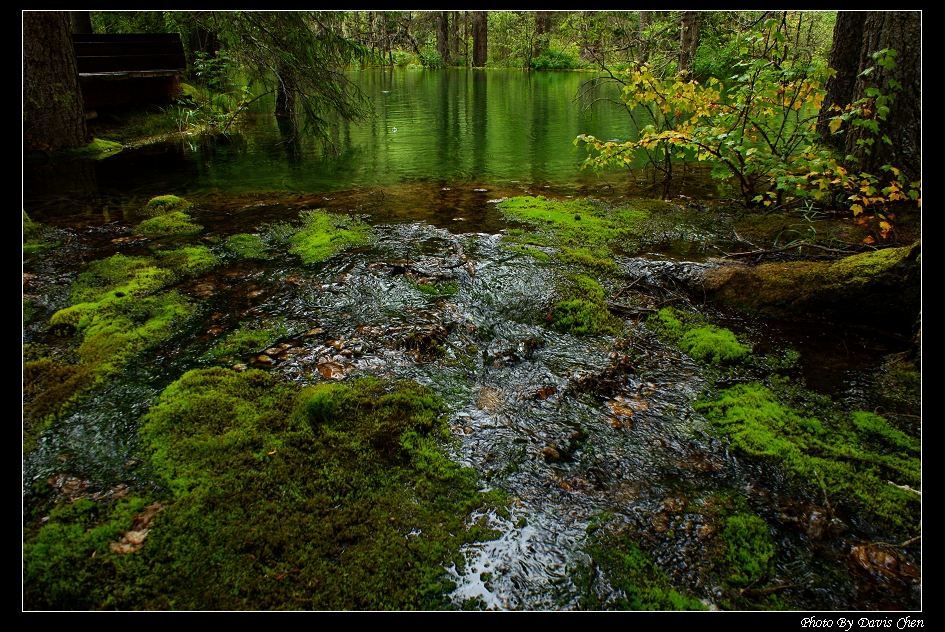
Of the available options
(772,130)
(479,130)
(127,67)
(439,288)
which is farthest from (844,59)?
(127,67)

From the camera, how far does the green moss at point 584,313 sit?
4.11m

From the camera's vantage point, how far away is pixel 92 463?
2586mm

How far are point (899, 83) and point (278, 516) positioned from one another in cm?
707

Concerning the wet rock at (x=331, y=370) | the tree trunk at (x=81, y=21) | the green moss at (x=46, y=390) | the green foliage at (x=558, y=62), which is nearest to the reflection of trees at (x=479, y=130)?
the wet rock at (x=331, y=370)

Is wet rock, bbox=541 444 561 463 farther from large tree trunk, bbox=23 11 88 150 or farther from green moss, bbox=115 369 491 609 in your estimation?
large tree trunk, bbox=23 11 88 150

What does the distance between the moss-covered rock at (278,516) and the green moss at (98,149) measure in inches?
397

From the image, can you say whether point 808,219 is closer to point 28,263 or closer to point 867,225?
point 867,225

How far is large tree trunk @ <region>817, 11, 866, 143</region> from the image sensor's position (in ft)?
24.8

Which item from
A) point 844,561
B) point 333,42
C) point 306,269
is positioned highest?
point 333,42

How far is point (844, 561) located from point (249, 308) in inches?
170

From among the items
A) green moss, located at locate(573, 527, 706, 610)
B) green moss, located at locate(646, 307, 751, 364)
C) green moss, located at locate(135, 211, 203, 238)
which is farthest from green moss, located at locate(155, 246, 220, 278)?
green moss, located at locate(573, 527, 706, 610)

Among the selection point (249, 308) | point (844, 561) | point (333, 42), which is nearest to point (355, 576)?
point (844, 561)

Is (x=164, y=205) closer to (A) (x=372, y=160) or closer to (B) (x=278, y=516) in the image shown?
(A) (x=372, y=160)

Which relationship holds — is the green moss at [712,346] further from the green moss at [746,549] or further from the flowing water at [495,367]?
the green moss at [746,549]
